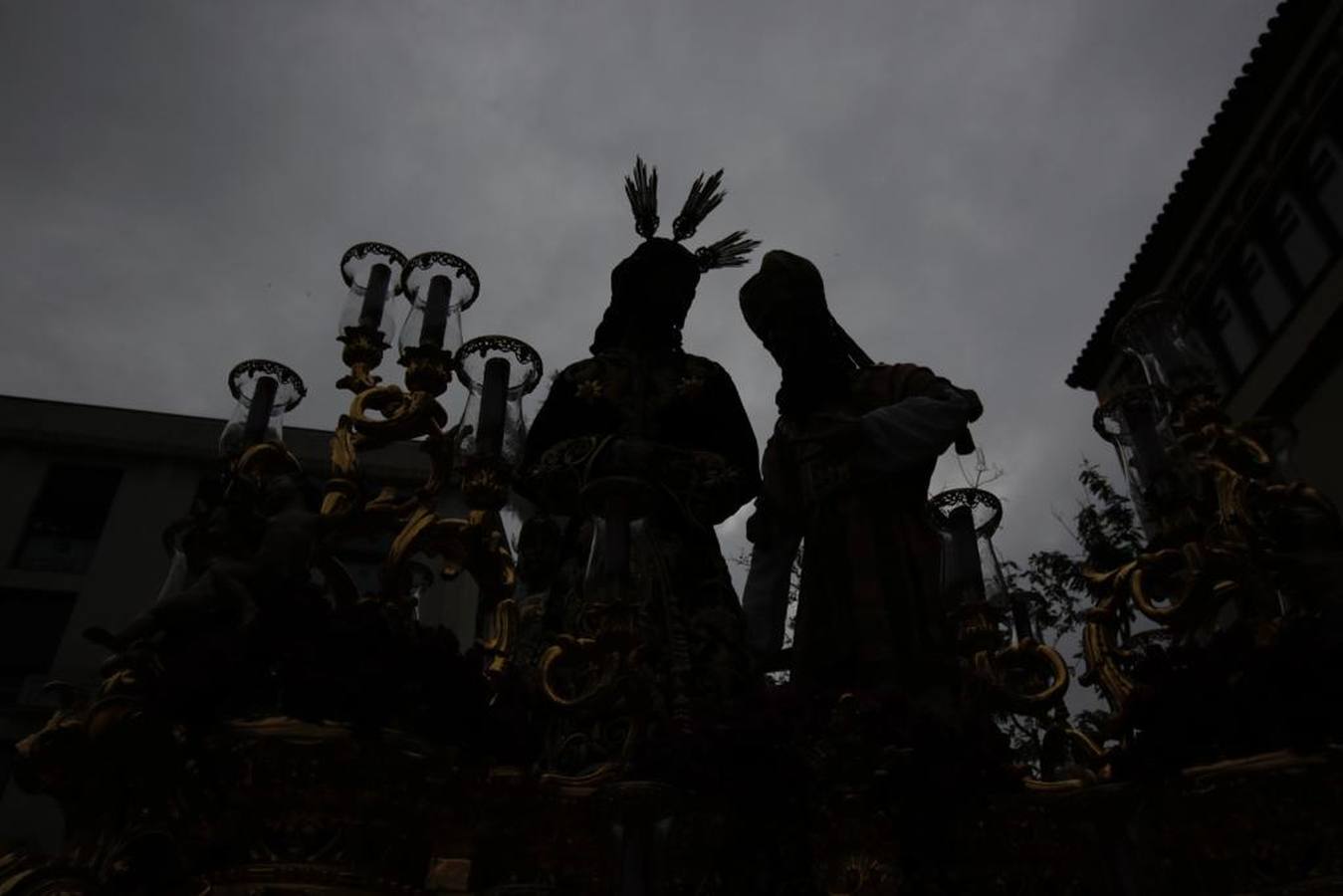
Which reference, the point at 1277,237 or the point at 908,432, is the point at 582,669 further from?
the point at 1277,237

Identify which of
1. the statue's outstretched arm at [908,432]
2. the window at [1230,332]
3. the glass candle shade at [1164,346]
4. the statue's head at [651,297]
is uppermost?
the window at [1230,332]

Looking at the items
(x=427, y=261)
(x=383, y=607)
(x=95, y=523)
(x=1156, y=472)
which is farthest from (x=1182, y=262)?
(x=95, y=523)

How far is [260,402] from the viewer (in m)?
5.25

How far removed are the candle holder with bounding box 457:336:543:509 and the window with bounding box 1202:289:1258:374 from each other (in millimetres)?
17416

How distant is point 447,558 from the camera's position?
4629mm

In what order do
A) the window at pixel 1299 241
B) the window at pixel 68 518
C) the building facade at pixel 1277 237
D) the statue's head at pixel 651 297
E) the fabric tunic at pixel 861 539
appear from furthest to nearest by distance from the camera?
the window at pixel 68 518 → the window at pixel 1299 241 → the building facade at pixel 1277 237 → the statue's head at pixel 651 297 → the fabric tunic at pixel 861 539

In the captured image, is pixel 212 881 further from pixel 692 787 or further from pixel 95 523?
pixel 95 523

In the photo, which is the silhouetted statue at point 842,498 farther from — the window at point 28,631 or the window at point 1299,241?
the window at point 28,631

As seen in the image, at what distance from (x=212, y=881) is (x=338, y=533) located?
72.2 inches

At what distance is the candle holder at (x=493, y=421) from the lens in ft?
15.4

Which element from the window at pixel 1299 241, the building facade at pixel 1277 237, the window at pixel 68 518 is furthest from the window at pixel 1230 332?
the window at pixel 68 518

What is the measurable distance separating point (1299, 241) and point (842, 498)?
1685cm

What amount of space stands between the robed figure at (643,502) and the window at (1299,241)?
1456cm

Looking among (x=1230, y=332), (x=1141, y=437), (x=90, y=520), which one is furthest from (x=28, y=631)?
(x=1230, y=332)
